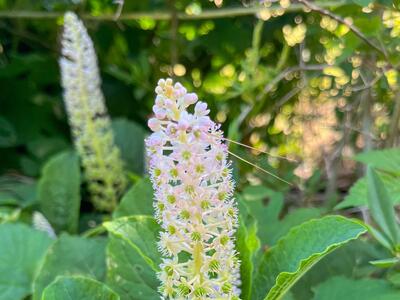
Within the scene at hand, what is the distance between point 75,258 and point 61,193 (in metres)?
0.33

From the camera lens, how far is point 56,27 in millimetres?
1916

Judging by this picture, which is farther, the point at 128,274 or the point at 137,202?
the point at 137,202

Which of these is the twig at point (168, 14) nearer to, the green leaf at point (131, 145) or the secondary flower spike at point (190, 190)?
the green leaf at point (131, 145)

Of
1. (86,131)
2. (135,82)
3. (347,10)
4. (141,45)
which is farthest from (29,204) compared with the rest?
(347,10)

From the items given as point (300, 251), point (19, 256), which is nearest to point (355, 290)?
point (300, 251)

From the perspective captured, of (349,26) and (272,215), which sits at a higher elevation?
(349,26)

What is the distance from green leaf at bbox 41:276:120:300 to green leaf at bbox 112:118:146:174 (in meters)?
0.79

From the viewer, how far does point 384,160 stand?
1092 millimetres

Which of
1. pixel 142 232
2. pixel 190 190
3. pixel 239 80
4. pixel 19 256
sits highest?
pixel 239 80

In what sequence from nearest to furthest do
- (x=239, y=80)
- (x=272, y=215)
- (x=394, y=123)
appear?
(x=272, y=215) < (x=394, y=123) < (x=239, y=80)

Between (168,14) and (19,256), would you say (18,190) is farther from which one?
(168,14)

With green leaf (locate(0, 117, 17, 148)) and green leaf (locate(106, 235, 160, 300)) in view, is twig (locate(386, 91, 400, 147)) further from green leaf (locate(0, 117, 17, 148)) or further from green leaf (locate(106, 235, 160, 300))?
green leaf (locate(0, 117, 17, 148))

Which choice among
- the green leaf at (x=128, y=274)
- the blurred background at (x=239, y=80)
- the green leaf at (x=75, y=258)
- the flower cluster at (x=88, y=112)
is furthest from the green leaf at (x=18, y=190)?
the green leaf at (x=128, y=274)

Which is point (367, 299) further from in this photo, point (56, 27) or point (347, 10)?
point (56, 27)
